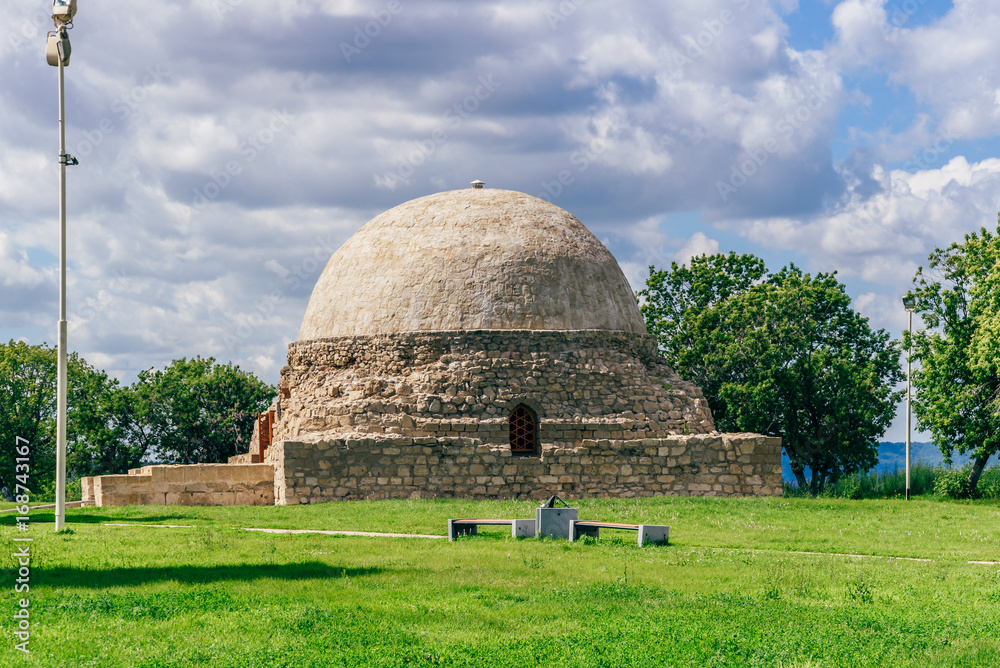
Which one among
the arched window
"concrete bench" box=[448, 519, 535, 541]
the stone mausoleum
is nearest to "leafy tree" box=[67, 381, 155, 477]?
the stone mausoleum

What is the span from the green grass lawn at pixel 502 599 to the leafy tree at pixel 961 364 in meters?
13.8

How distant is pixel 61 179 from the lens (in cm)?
1566

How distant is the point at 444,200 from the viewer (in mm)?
27844

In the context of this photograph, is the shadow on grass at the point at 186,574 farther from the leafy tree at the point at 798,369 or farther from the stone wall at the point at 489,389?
the leafy tree at the point at 798,369

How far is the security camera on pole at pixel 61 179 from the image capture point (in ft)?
50.7

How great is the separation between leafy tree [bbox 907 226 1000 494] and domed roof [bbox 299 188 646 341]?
9505 millimetres

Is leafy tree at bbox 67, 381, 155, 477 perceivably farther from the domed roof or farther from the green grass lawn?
the green grass lawn

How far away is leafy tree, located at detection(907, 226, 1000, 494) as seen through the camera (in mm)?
28828

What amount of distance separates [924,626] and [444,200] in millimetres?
20797

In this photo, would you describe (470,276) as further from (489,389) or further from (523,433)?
(523,433)

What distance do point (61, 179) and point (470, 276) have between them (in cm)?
1149

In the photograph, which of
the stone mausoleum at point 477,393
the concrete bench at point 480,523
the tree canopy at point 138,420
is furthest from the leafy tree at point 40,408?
the concrete bench at point 480,523

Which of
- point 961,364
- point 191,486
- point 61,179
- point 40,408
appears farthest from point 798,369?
point 40,408

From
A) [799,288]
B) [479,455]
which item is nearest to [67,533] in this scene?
[479,455]
